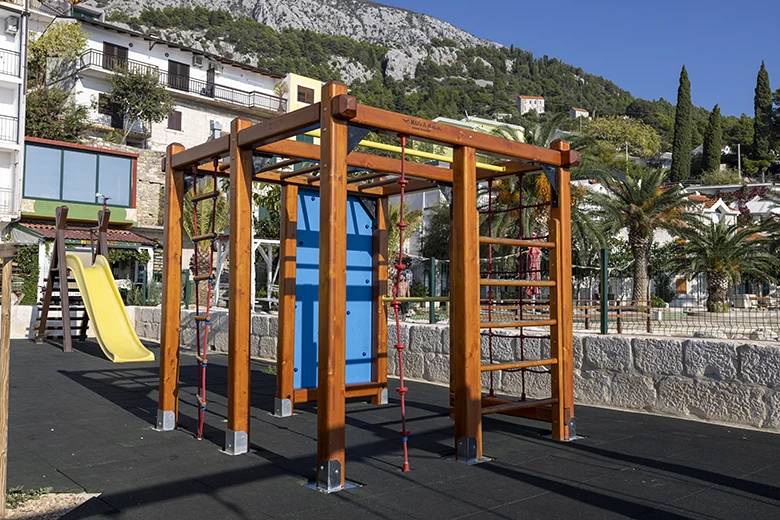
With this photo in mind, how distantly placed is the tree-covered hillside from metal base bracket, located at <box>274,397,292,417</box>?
86.9 meters

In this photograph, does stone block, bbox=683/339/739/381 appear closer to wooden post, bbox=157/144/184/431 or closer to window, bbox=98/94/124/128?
wooden post, bbox=157/144/184/431

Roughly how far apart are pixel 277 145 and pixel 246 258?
3.58ft

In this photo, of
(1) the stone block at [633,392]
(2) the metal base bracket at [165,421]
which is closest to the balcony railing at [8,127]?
(2) the metal base bracket at [165,421]

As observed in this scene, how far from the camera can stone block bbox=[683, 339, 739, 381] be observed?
6328 millimetres

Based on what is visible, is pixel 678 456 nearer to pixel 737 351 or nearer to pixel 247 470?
pixel 737 351

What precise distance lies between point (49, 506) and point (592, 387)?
18.1ft

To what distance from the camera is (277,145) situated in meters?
5.86

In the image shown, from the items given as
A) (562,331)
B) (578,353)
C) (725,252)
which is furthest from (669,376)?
(725,252)

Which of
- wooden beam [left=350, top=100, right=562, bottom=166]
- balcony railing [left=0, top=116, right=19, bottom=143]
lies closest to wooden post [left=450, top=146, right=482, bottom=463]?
wooden beam [left=350, top=100, right=562, bottom=166]

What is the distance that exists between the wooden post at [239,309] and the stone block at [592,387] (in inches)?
155

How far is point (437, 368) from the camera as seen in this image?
9219mm

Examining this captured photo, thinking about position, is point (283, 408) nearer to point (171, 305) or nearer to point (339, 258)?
point (171, 305)

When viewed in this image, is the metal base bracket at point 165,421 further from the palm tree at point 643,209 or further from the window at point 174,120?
the window at point 174,120

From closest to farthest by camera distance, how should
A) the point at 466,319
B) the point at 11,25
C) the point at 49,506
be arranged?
the point at 49,506
the point at 466,319
the point at 11,25
